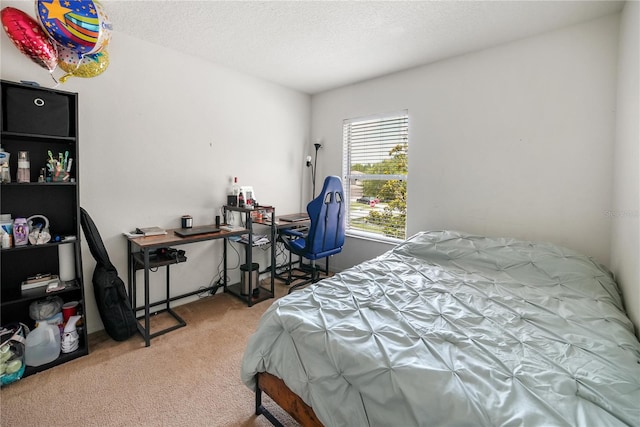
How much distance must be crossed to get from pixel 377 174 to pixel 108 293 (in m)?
2.86

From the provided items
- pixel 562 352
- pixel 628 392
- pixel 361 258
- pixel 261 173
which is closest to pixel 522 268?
pixel 562 352

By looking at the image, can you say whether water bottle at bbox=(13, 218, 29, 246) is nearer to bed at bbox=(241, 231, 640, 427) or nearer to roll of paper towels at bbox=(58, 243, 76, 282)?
roll of paper towels at bbox=(58, 243, 76, 282)

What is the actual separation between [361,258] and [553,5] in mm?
2785

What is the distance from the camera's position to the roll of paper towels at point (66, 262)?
2125 mm

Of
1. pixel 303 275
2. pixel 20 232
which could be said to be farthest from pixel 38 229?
pixel 303 275

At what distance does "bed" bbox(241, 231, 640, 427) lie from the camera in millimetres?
875

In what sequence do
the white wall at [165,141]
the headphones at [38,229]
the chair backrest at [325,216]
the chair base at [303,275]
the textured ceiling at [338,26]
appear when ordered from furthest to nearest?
the chair base at [303,275], the chair backrest at [325,216], the white wall at [165,141], the textured ceiling at [338,26], the headphones at [38,229]

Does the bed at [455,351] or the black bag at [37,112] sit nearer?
the bed at [455,351]

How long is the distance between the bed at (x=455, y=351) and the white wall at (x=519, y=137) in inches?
20.5

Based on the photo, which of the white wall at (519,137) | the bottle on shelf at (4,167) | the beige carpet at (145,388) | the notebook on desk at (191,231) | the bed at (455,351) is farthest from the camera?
the notebook on desk at (191,231)

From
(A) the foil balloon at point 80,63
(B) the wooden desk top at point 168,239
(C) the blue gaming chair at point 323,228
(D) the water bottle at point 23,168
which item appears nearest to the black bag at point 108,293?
Answer: (B) the wooden desk top at point 168,239

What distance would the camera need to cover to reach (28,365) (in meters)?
1.79

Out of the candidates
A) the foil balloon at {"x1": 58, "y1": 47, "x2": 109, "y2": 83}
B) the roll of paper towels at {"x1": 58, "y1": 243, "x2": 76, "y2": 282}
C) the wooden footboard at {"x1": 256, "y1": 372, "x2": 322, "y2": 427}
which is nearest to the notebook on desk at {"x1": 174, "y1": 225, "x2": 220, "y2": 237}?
the roll of paper towels at {"x1": 58, "y1": 243, "x2": 76, "y2": 282}

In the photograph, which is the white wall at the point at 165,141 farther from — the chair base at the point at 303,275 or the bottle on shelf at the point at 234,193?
the chair base at the point at 303,275
